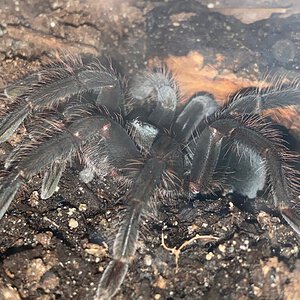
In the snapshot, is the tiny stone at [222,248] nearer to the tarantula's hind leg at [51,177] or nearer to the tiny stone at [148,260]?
the tiny stone at [148,260]

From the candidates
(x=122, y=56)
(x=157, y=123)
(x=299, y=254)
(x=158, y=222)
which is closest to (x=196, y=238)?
(x=158, y=222)

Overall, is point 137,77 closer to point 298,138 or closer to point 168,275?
point 298,138

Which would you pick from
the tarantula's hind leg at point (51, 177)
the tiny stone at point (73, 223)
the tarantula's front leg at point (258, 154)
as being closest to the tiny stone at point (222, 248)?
the tarantula's front leg at point (258, 154)

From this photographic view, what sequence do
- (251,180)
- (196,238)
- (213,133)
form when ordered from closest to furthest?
(196,238)
(213,133)
(251,180)

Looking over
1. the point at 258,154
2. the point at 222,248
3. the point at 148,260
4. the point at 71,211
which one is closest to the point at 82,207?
the point at 71,211

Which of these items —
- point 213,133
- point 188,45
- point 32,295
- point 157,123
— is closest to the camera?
point 32,295

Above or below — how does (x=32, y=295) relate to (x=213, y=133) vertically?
below
